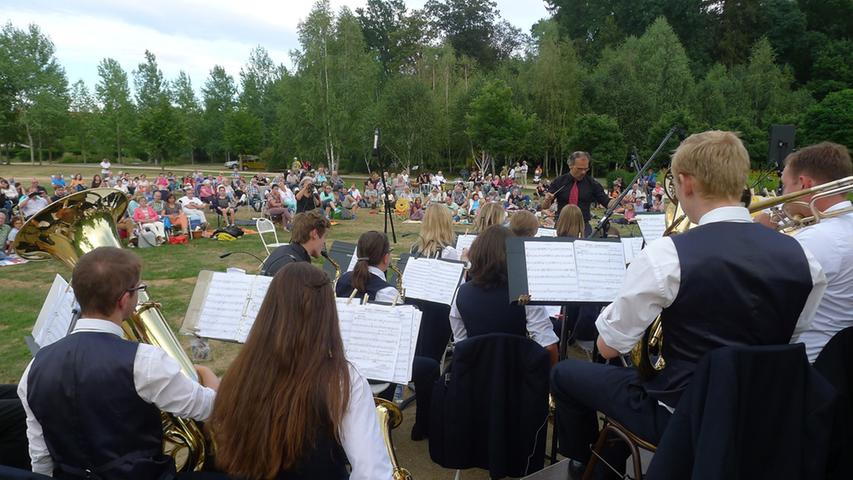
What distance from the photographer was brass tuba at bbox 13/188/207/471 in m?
2.70

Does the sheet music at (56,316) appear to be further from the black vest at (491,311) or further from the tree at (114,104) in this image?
the tree at (114,104)

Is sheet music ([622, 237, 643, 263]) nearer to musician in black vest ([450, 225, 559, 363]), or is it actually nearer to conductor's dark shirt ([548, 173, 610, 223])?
musician in black vest ([450, 225, 559, 363])

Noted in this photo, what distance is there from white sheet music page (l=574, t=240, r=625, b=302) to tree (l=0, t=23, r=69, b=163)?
153 feet

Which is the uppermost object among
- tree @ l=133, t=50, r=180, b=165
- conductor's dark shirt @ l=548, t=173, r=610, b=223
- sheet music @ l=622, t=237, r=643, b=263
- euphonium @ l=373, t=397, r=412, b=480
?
tree @ l=133, t=50, r=180, b=165

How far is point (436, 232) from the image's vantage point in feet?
15.3

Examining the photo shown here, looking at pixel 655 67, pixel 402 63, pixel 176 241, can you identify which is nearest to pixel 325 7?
pixel 402 63

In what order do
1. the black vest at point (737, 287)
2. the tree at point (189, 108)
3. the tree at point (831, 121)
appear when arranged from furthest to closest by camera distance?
1. the tree at point (189, 108)
2. the tree at point (831, 121)
3. the black vest at point (737, 287)

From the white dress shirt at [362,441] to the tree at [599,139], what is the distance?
96.7 ft

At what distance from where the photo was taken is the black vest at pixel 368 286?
3.46 meters

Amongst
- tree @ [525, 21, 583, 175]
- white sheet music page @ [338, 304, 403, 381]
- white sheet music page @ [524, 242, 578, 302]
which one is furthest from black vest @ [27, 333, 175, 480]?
tree @ [525, 21, 583, 175]

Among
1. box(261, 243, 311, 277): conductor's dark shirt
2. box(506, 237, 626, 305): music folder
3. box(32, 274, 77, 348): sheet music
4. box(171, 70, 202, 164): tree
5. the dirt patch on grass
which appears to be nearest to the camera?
box(32, 274, 77, 348): sheet music

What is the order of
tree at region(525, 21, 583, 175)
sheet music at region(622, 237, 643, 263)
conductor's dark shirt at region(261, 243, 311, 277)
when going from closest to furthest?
conductor's dark shirt at region(261, 243, 311, 277) → sheet music at region(622, 237, 643, 263) → tree at region(525, 21, 583, 175)

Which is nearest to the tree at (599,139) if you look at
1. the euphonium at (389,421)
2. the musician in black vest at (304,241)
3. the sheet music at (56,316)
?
the musician in black vest at (304,241)

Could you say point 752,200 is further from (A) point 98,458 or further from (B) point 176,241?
(B) point 176,241
